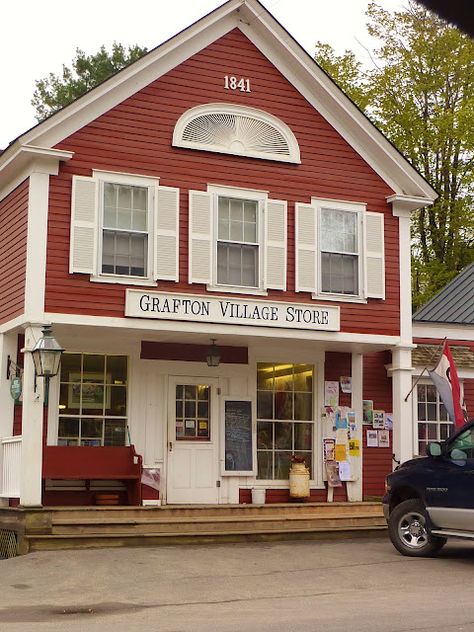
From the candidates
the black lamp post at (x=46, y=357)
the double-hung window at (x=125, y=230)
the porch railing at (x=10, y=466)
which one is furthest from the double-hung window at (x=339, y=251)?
the porch railing at (x=10, y=466)

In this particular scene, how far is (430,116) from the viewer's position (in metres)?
30.8

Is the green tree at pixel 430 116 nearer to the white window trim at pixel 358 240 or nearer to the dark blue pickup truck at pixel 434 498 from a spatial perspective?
the white window trim at pixel 358 240

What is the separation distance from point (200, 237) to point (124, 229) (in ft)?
4.15

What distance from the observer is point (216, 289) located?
15.1m

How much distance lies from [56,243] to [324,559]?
20.1ft

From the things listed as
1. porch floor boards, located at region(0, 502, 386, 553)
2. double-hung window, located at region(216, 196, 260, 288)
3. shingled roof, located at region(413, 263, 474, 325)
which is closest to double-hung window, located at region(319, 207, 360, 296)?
double-hung window, located at region(216, 196, 260, 288)

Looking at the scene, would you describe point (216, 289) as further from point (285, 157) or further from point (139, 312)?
point (285, 157)

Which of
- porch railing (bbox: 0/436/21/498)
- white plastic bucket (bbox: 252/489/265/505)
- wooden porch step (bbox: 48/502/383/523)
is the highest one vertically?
porch railing (bbox: 0/436/21/498)

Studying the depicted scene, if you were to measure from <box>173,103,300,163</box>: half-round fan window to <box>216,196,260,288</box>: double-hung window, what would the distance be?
92 centimetres

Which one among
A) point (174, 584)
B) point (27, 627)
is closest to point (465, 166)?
point (174, 584)

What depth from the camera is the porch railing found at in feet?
44.9

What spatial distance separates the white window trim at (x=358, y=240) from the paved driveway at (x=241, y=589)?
4305 millimetres

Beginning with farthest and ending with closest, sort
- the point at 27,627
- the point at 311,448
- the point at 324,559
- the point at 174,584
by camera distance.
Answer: the point at 311,448
the point at 324,559
the point at 174,584
the point at 27,627

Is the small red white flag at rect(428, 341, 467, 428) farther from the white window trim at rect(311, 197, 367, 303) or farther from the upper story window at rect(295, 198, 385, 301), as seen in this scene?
the white window trim at rect(311, 197, 367, 303)
